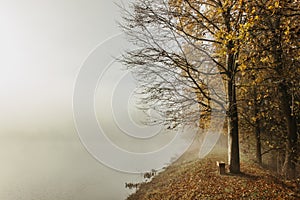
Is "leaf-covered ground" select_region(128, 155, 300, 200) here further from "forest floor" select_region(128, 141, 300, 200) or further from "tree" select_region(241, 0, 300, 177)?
"tree" select_region(241, 0, 300, 177)

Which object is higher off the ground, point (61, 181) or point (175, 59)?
point (175, 59)

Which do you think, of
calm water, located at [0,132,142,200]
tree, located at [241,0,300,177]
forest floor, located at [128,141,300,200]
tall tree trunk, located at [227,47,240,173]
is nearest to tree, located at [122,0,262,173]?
tall tree trunk, located at [227,47,240,173]

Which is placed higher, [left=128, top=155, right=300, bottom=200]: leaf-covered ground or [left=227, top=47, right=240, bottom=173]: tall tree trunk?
[left=227, top=47, right=240, bottom=173]: tall tree trunk

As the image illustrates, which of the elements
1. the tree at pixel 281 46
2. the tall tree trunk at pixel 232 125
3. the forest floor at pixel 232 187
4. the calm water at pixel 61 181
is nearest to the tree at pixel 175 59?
the tall tree trunk at pixel 232 125

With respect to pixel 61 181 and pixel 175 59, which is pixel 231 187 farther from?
pixel 61 181

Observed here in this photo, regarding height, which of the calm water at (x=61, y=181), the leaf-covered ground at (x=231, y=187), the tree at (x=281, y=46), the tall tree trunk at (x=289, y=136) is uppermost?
the tree at (x=281, y=46)

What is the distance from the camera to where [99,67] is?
1805 cm

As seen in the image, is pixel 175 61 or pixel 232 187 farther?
pixel 175 61

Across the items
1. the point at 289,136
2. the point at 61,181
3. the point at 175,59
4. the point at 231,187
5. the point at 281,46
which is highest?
the point at 175,59

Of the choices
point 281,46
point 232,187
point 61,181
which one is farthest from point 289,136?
point 61,181

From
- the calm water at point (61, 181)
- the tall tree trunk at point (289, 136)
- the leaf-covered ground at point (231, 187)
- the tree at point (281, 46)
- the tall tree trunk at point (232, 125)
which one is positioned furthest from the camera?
the calm water at point (61, 181)

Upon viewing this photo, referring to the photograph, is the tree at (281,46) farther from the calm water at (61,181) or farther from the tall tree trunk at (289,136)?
the calm water at (61,181)

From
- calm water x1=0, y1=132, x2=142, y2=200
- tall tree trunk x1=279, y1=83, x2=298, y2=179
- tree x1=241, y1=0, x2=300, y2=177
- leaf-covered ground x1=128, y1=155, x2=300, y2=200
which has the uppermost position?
tree x1=241, y1=0, x2=300, y2=177

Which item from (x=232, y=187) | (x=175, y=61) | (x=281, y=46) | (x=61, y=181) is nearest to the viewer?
(x=281, y=46)
